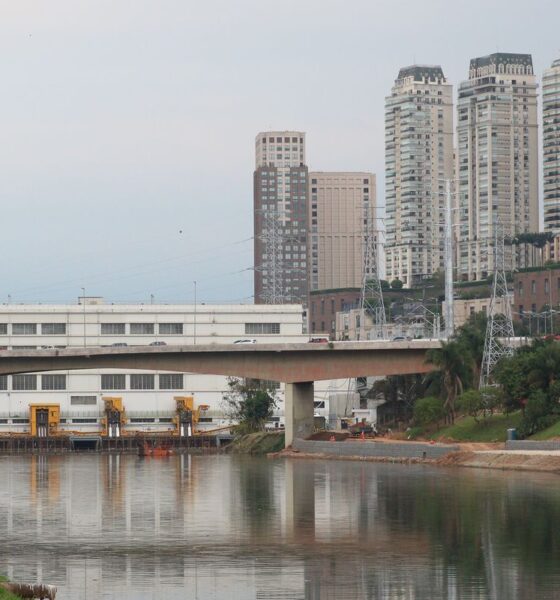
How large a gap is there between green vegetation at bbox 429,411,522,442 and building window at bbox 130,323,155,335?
63301mm

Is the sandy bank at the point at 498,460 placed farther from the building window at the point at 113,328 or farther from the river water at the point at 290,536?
the building window at the point at 113,328

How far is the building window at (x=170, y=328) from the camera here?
17700 centimetres

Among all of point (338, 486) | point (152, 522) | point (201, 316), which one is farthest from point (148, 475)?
point (201, 316)

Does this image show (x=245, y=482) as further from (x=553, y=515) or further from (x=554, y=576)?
(x=554, y=576)

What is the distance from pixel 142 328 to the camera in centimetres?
17675

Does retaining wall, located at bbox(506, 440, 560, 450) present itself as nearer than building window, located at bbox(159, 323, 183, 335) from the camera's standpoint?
Yes

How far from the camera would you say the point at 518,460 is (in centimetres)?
9475

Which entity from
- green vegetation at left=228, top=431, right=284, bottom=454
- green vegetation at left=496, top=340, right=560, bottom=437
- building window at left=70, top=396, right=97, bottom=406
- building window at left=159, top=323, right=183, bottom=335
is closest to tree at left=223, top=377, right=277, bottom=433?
green vegetation at left=228, top=431, right=284, bottom=454

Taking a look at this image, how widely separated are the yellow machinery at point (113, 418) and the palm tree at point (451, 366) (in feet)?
179

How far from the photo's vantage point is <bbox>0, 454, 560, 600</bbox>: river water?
4175 cm

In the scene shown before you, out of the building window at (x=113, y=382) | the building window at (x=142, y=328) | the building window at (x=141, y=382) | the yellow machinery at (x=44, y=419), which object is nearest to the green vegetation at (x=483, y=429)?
the building window at (x=141, y=382)

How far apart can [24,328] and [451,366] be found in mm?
67946

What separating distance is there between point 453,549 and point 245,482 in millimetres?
40749

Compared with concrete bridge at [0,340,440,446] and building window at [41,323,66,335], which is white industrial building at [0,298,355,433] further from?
concrete bridge at [0,340,440,446]
